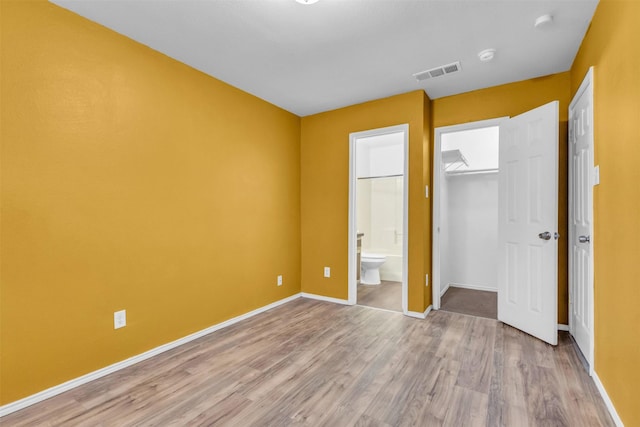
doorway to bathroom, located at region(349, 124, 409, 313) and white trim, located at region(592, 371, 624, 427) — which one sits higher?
doorway to bathroom, located at region(349, 124, 409, 313)

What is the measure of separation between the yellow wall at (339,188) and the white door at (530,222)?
769 millimetres

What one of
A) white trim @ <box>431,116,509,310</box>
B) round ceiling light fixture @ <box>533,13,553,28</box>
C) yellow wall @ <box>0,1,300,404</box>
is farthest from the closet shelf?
yellow wall @ <box>0,1,300,404</box>

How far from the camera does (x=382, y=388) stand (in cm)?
193

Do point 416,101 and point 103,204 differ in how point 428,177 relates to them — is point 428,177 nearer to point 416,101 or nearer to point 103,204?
point 416,101

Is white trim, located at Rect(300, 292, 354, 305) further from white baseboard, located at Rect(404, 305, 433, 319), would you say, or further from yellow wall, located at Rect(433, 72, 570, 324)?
yellow wall, located at Rect(433, 72, 570, 324)

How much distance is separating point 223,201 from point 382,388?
215cm

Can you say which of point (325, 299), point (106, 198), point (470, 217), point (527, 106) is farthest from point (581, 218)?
point (106, 198)

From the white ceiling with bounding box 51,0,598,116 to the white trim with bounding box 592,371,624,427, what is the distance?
240 cm

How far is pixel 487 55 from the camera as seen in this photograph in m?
2.48

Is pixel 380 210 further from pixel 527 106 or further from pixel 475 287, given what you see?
pixel 527 106

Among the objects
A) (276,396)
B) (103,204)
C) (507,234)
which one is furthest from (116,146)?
(507,234)

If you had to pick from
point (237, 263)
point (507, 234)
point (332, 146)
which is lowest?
point (237, 263)

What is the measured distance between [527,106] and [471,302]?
2.30 m

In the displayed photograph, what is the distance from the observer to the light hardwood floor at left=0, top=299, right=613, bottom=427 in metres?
1.65
